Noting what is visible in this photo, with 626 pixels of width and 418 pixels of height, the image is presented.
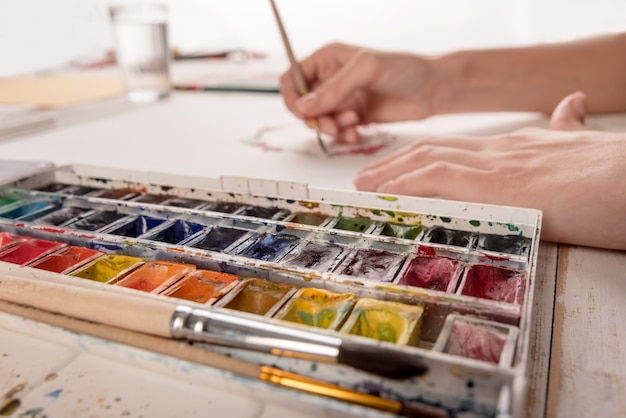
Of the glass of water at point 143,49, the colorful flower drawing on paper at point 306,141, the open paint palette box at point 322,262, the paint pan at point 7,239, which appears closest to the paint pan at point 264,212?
the open paint palette box at point 322,262

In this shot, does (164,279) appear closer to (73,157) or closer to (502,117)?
(73,157)

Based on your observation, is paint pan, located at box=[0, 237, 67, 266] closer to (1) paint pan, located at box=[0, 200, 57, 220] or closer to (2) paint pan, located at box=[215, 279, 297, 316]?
(1) paint pan, located at box=[0, 200, 57, 220]

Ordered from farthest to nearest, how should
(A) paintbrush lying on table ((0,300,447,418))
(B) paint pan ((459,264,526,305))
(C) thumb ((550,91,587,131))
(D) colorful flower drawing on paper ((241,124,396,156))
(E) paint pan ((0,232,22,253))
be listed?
(D) colorful flower drawing on paper ((241,124,396,156)) < (C) thumb ((550,91,587,131)) < (E) paint pan ((0,232,22,253)) < (B) paint pan ((459,264,526,305)) < (A) paintbrush lying on table ((0,300,447,418))

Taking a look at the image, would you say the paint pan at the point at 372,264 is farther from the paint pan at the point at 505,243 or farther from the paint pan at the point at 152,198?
the paint pan at the point at 152,198

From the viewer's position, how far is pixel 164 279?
474 millimetres

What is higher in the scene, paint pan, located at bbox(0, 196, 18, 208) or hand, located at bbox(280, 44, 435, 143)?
hand, located at bbox(280, 44, 435, 143)

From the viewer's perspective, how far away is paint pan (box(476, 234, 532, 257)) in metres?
0.50

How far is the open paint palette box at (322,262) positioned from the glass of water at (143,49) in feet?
2.30

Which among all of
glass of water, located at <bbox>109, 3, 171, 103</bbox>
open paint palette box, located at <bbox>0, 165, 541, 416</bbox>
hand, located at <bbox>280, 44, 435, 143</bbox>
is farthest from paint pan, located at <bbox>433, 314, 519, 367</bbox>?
glass of water, located at <bbox>109, 3, 171, 103</bbox>

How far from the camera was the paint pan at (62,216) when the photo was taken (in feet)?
1.95

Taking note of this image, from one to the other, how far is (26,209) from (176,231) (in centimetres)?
19

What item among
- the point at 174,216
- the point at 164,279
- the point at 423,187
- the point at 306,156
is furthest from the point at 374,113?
the point at 164,279

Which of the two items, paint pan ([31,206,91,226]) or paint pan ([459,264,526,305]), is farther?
paint pan ([31,206,91,226])

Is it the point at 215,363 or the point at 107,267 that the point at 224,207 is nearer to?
the point at 107,267
